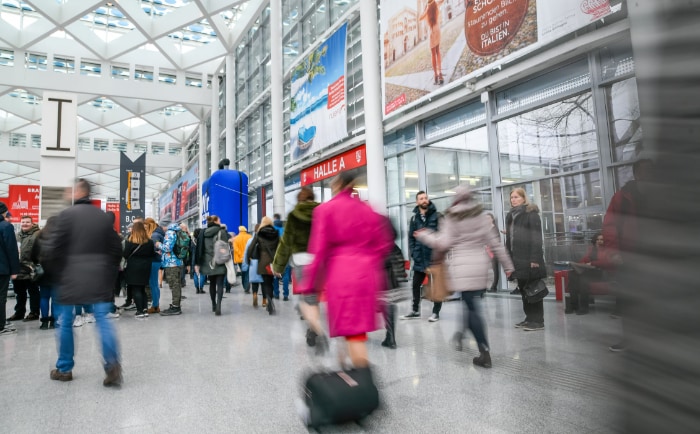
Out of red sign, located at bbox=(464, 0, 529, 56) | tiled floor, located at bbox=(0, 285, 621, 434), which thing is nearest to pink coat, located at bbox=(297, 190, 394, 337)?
tiled floor, located at bbox=(0, 285, 621, 434)

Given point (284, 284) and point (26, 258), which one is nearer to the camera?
point (26, 258)

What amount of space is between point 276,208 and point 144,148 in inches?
918

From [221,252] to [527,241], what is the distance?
16.6 feet

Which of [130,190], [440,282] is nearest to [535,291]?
[440,282]

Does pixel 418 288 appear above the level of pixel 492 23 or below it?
below

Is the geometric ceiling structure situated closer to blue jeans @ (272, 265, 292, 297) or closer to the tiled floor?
blue jeans @ (272, 265, 292, 297)

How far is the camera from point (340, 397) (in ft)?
7.61

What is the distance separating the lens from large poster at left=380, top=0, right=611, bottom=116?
698 centimetres

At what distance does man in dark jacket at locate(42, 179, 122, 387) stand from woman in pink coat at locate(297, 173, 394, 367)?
193 cm

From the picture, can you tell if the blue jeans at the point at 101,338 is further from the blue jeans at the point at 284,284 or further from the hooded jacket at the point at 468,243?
the blue jeans at the point at 284,284

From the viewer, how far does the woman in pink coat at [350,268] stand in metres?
2.65

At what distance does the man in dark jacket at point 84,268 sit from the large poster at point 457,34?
688cm

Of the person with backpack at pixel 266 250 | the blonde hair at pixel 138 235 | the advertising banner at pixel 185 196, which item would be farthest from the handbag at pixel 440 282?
the advertising banner at pixel 185 196

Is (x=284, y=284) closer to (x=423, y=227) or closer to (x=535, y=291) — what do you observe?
(x=423, y=227)
